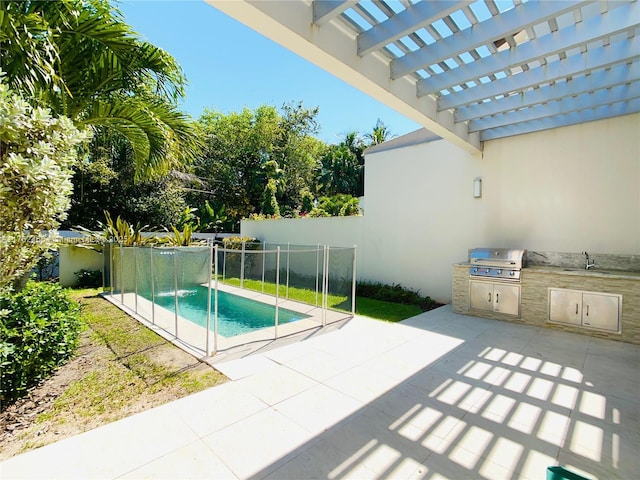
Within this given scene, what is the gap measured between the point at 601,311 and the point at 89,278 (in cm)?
1344

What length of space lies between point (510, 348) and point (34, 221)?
246 inches

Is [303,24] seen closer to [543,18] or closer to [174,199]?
Answer: [543,18]

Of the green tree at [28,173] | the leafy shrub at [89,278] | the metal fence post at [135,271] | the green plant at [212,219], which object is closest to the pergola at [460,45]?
the green tree at [28,173]

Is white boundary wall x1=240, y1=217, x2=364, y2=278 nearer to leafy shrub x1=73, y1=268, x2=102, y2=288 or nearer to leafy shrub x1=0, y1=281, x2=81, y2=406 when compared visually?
leafy shrub x1=73, y1=268, x2=102, y2=288

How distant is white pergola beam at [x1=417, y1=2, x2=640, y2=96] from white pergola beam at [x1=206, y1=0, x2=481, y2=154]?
1.50ft

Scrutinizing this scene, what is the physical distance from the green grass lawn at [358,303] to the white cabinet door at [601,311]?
300 centimetres

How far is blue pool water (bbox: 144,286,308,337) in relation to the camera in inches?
215

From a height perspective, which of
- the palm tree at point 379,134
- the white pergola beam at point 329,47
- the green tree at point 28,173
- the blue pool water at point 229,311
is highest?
the palm tree at point 379,134

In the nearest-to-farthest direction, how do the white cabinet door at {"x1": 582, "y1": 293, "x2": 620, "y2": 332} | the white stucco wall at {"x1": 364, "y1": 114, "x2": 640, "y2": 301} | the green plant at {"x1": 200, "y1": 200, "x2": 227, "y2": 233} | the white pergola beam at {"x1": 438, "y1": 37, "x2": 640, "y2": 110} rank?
the white pergola beam at {"x1": 438, "y1": 37, "x2": 640, "y2": 110} < the white cabinet door at {"x1": 582, "y1": 293, "x2": 620, "y2": 332} < the white stucco wall at {"x1": 364, "y1": 114, "x2": 640, "y2": 301} < the green plant at {"x1": 200, "y1": 200, "x2": 227, "y2": 233}

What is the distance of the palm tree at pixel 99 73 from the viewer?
341 centimetres

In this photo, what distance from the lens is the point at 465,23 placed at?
3.51 meters

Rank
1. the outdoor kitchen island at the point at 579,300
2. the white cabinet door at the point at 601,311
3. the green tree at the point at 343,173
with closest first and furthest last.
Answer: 1. the outdoor kitchen island at the point at 579,300
2. the white cabinet door at the point at 601,311
3. the green tree at the point at 343,173

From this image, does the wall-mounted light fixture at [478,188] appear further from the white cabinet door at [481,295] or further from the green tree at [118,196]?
the green tree at [118,196]

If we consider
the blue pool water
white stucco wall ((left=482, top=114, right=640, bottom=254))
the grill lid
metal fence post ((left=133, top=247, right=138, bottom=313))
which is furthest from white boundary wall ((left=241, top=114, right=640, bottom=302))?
metal fence post ((left=133, top=247, right=138, bottom=313))
